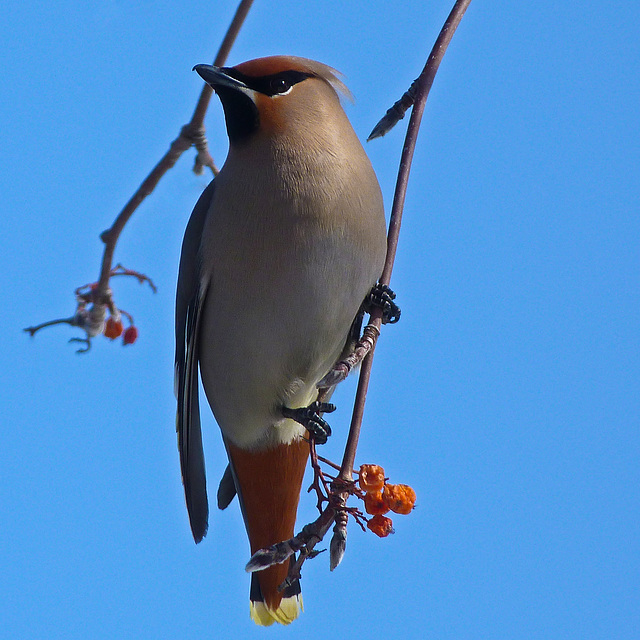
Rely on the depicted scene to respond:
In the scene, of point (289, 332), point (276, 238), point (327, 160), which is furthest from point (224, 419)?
point (327, 160)

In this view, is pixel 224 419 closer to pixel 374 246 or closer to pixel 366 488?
pixel 374 246

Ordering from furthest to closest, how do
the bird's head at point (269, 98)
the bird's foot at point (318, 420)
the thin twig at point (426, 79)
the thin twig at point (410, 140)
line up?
the bird's head at point (269, 98)
the bird's foot at point (318, 420)
the thin twig at point (426, 79)
the thin twig at point (410, 140)

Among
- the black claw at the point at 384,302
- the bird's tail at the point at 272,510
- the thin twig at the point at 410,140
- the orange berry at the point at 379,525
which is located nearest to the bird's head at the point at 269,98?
the thin twig at the point at 410,140

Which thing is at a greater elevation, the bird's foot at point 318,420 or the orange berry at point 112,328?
the orange berry at point 112,328

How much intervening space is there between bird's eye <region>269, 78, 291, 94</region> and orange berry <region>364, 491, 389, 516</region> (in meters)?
1.47

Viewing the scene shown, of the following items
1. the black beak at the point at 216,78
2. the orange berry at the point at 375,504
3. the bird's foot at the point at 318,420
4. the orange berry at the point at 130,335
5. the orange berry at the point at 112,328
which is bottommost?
the orange berry at the point at 375,504

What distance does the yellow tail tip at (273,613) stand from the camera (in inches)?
127

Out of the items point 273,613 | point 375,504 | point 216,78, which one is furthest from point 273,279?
point 273,613

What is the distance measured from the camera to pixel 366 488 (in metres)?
2.10

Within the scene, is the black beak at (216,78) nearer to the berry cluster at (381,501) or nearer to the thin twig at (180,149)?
the thin twig at (180,149)

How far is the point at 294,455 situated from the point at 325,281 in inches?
29.1

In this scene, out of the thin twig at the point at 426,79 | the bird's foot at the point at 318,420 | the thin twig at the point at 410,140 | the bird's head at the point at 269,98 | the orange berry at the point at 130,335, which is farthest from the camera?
the orange berry at the point at 130,335

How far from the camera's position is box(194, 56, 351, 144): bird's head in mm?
2965

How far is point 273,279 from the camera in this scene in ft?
9.34
